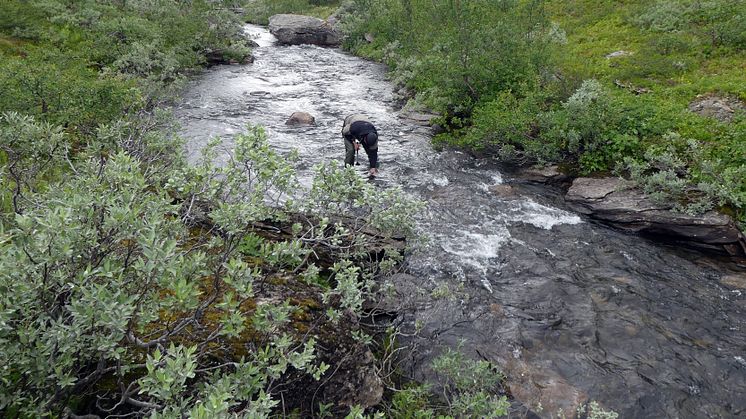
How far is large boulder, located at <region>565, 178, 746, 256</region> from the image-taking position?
1110cm

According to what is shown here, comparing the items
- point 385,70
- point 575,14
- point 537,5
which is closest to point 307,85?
point 385,70

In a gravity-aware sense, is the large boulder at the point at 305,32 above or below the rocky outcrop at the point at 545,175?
below

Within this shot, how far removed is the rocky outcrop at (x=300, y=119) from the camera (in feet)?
64.0

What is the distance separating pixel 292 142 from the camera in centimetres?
1750

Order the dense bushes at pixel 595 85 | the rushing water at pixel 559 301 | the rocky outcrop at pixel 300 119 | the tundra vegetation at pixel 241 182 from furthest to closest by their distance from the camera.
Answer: the rocky outcrop at pixel 300 119, the dense bushes at pixel 595 85, the rushing water at pixel 559 301, the tundra vegetation at pixel 241 182

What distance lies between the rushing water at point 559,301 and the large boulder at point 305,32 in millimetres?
32026

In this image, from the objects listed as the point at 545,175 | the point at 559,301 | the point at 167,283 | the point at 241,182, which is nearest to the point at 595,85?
the point at 545,175

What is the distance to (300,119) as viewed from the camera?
64.2 ft

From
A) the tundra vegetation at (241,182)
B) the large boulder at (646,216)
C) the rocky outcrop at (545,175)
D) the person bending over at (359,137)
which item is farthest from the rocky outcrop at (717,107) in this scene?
the person bending over at (359,137)

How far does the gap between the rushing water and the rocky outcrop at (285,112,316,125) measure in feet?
9.60

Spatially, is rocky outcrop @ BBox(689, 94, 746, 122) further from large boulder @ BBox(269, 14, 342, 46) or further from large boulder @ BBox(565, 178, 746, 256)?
large boulder @ BBox(269, 14, 342, 46)

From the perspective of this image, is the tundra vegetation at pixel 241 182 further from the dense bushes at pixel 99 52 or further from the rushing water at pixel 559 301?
the rushing water at pixel 559 301

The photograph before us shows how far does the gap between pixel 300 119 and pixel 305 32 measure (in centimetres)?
2957

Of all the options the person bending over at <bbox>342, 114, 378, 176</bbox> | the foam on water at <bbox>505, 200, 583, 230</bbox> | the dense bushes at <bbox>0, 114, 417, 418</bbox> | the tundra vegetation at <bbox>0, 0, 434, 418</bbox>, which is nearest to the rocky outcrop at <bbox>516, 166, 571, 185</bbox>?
the foam on water at <bbox>505, 200, 583, 230</bbox>
